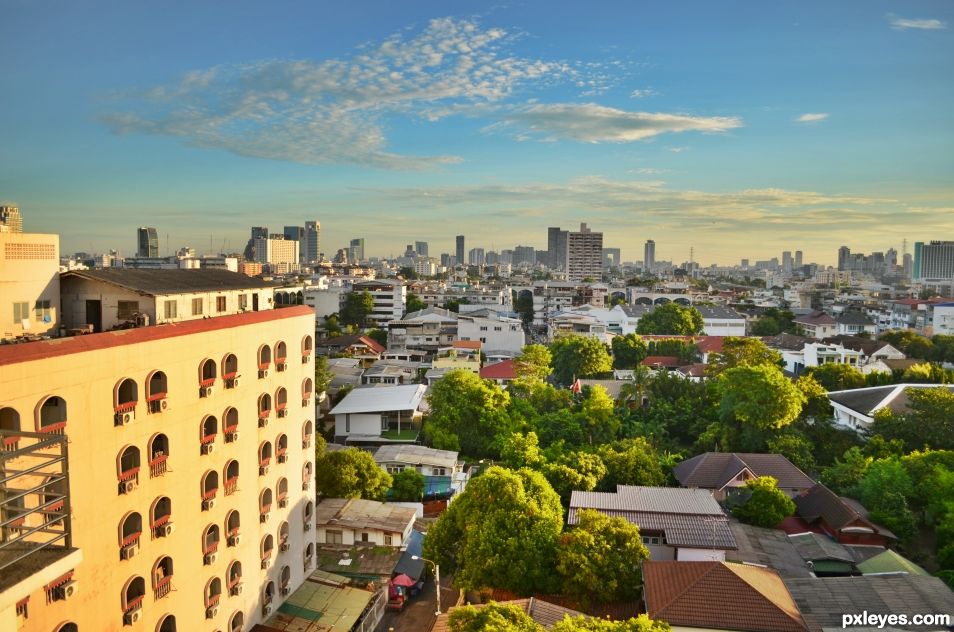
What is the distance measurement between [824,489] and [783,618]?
917 cm

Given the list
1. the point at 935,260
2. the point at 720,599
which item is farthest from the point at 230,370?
the point at 935,260

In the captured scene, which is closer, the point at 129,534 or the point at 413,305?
the point at 129,534

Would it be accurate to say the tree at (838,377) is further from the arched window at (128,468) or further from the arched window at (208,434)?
the arched window at (128,468)

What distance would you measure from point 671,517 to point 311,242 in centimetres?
16608

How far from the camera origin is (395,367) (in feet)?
115

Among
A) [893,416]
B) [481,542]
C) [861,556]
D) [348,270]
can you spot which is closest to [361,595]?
[481,542]

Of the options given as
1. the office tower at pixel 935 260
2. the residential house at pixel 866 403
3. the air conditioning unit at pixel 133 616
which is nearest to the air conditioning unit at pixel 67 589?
the air conditioning unit at pixel 133 616

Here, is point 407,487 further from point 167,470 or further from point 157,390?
point 157,390

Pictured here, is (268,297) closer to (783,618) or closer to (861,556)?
(783,618)

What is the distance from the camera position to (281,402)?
12578 millimetres

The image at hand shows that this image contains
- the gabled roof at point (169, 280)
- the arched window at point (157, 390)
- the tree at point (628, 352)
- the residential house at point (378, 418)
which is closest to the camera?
the arched window at point (157, 390)

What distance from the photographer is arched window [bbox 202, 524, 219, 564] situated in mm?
10219

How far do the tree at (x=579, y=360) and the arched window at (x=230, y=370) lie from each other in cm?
2612

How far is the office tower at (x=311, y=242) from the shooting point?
171m
